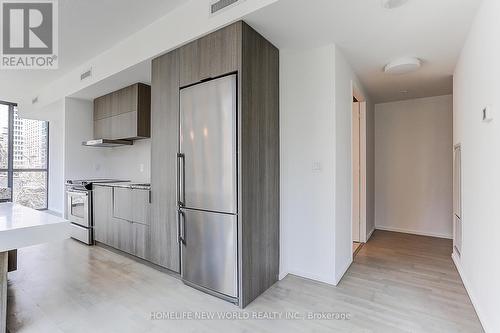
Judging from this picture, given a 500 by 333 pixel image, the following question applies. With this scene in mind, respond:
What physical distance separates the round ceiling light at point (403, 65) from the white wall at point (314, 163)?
0.55 meters

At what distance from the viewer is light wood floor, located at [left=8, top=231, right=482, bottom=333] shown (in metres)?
1.92

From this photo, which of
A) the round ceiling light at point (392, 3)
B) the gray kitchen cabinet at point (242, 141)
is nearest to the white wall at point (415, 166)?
the gray kitchen cabinet at point (242, 141)

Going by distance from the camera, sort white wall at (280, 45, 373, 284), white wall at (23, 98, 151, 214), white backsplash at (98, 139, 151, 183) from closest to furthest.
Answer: white wall at (280, 45, 373, 284) < white backsplash at (98, 139, 151, 183) < white wall at (23, 98, 151, 214)

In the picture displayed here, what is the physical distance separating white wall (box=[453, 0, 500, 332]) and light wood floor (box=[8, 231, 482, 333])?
0.91 ft

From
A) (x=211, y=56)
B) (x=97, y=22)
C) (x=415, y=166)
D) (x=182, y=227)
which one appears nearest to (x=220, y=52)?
(x=211, y=56)

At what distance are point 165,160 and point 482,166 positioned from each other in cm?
288

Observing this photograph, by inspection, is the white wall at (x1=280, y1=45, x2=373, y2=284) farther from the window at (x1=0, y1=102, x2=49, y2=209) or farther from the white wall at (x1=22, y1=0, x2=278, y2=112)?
the window at (x1=0, y1=102, x2=49, y2=209)

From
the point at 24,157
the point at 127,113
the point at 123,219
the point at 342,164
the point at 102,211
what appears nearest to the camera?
the point at 342,164

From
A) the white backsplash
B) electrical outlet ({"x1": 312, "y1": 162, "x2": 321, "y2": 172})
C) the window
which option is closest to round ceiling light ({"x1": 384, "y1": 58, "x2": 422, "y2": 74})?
electrical outlet ({"x1": 312, "y1": 162, "x2": 321, "y2": 172})

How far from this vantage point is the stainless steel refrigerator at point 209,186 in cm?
220

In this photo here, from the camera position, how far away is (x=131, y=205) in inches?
128

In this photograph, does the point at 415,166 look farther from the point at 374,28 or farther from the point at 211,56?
the point at 211,56

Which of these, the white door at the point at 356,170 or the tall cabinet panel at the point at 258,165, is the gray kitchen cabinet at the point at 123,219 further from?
the white door at the point at 356,170

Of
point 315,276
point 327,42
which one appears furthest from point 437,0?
point 315,276
